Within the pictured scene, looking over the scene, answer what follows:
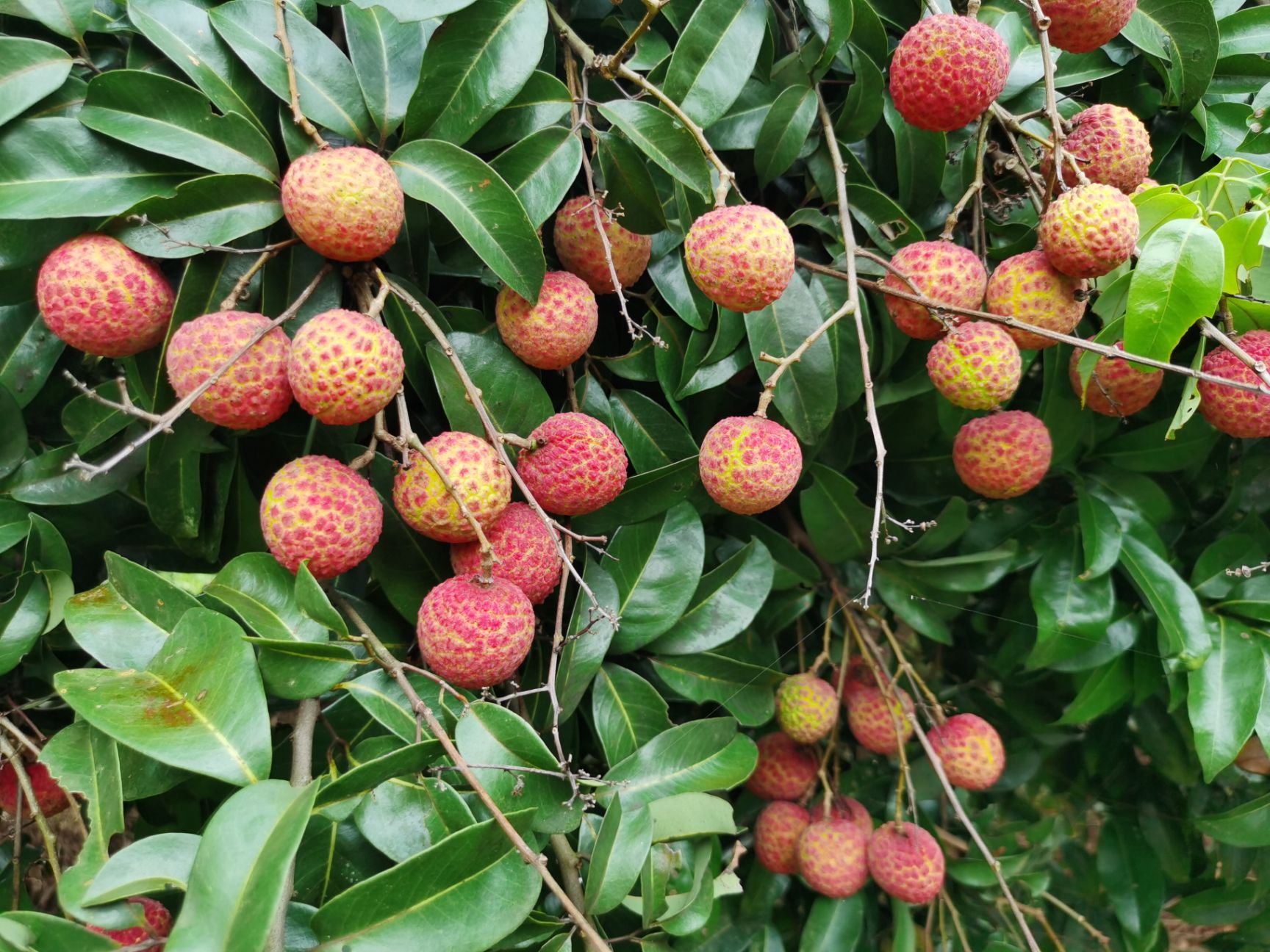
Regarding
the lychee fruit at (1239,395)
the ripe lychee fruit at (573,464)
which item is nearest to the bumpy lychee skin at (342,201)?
the ripe lychee fruit at (573,464)

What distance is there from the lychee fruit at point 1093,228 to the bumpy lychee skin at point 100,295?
880mm

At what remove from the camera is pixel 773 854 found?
137cm

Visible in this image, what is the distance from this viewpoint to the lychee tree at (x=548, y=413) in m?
0.80

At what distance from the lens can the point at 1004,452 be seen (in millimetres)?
1081

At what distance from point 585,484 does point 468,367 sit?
0.59 feet

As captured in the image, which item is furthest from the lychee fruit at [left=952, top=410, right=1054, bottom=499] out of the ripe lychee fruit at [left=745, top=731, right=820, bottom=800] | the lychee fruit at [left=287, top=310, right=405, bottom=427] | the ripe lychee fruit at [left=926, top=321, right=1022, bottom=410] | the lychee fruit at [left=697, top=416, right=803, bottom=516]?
the lychee fruit at [left=287, top=310, right=405, bottom=427]

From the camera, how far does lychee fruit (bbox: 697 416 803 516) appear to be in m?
0.91

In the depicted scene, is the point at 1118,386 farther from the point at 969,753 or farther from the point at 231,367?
the point at 231,367

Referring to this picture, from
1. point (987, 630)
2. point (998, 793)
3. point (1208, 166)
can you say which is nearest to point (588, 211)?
point (1208, 166)

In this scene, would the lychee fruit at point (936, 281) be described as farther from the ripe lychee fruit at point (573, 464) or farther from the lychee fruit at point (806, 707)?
the lychee fruit at point (806, 707)

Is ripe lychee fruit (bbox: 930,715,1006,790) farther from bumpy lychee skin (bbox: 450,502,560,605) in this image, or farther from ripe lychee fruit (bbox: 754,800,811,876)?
bumpy lychee skin (bbox: 450,502,560,605)

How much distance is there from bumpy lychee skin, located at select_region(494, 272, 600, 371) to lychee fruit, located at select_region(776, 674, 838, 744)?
612 millimetres

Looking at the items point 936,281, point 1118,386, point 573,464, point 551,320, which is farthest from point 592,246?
point 1118,386

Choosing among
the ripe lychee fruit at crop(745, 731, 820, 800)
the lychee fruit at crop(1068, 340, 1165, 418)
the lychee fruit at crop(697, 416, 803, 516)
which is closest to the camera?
the lychee fruit at crop(697, 416, 803, 516)
